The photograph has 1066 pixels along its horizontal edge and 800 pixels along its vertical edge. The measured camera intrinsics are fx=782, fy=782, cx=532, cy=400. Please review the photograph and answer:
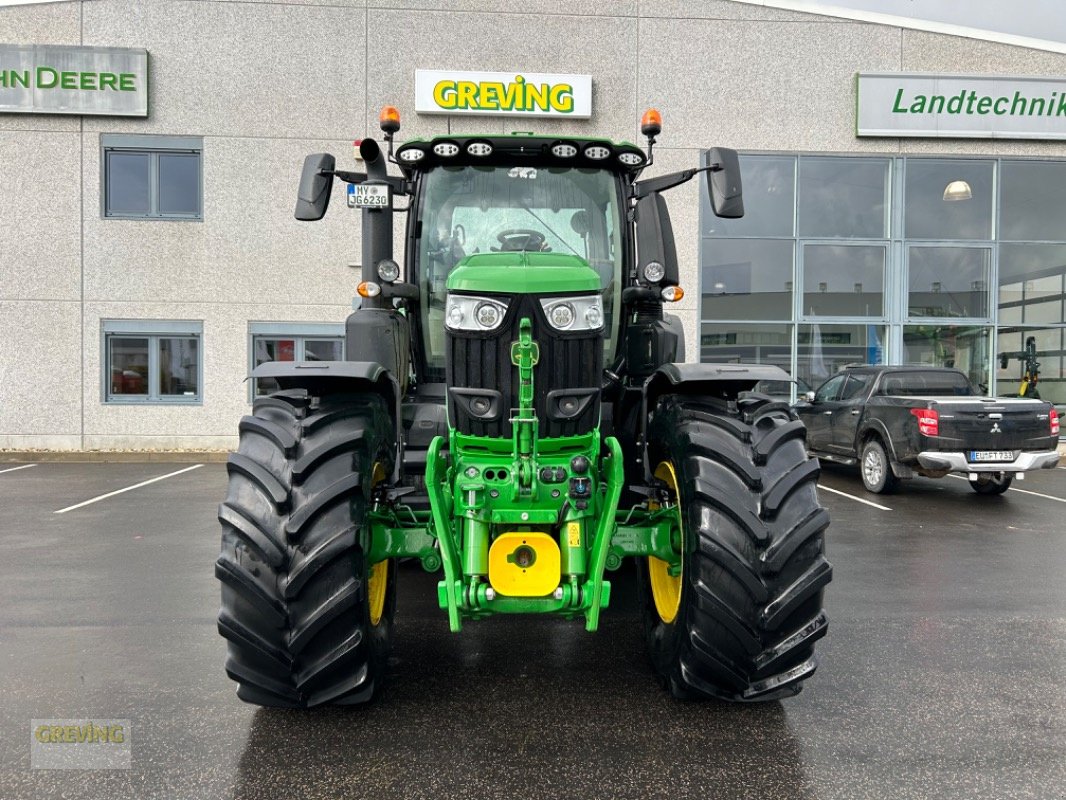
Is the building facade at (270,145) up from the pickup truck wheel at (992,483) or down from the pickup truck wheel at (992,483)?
up

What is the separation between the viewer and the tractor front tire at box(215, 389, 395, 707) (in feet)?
10.0

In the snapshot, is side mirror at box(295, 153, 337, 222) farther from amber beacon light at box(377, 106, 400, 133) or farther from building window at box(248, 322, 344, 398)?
building window at box(248, 322, 344, 398)

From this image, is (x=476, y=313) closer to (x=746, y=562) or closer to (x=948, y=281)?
(x=746, y=562)

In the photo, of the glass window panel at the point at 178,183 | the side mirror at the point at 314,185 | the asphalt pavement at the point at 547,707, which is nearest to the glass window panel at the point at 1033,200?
the asphalt pavement at the point at 547,707

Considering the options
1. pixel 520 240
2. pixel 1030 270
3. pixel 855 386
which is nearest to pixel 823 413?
pixel 855 386

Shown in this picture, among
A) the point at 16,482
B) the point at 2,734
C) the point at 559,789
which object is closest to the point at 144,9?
the point at 16,482

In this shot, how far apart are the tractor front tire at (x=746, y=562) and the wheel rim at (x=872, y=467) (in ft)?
25.5

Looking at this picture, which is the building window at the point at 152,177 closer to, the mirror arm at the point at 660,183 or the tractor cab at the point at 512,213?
the tractor cab at the point at 512,213

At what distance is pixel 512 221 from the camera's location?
4.32 m

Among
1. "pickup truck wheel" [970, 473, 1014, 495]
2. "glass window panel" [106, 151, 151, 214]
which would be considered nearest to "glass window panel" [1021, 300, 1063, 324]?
"pickup truck wheel" [970, 473, 1014, 495]

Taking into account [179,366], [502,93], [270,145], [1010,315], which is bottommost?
Answer: [179,366]

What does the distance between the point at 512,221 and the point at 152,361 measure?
11.5 m

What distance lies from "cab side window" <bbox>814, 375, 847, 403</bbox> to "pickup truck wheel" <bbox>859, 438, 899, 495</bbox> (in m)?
1.51

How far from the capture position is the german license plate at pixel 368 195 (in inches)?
162
